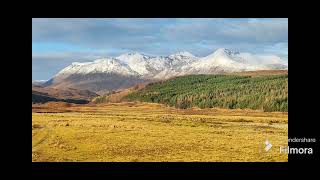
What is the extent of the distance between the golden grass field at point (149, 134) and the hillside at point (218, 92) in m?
0.68

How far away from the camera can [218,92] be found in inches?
627

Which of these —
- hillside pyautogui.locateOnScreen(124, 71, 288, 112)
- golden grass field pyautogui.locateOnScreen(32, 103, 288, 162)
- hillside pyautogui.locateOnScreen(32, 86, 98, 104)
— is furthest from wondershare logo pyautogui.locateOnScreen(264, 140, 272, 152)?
hillside pyautogui.locateOnScreen(32, 86, 98, 104)

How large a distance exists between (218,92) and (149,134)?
15.2 ft

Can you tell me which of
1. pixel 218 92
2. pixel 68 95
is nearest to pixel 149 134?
pixel 68 95

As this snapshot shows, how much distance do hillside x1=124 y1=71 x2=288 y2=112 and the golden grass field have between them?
683mm

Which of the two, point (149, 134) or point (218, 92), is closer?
point (149, 134)

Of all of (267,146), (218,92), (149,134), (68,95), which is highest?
(218,92)

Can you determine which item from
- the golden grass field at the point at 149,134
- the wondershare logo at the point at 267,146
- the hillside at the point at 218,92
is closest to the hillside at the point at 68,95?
the golden grass field at the point at 149,134

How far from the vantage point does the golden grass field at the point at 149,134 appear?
10844 mm

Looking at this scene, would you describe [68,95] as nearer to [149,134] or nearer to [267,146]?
[149,134]
